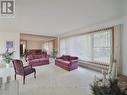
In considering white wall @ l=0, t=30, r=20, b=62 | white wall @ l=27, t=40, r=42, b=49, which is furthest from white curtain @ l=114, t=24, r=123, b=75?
white wall @ l=27, t=40, r=42, b=49

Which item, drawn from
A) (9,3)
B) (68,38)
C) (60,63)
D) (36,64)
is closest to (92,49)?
(60,63)

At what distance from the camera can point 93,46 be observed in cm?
746

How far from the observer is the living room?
3.84 metres

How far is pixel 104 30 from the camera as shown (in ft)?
21.0

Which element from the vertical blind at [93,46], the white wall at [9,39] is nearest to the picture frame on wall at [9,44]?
the white wall at [9,39]

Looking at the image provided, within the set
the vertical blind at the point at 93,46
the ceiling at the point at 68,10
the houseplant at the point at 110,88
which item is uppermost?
the ceiling at the point at 68,10

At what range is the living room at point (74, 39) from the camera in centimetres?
384

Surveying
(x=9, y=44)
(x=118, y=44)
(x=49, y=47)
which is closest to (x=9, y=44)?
(x=9, y=44)

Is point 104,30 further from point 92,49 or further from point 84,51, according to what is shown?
point 84,51

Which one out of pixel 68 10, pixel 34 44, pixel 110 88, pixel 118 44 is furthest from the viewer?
pixel 34 44

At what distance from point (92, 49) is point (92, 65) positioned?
0.91 m

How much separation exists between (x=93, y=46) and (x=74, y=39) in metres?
2.30

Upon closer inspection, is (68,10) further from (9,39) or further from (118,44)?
(9,39)

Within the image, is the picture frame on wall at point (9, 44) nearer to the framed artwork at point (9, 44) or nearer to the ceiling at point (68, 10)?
the framed artwork at point (9, 44)
